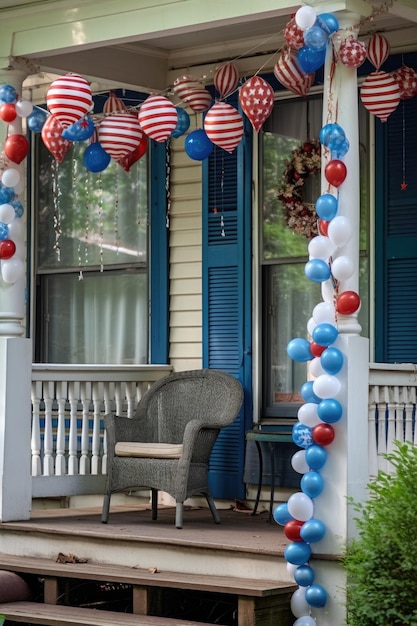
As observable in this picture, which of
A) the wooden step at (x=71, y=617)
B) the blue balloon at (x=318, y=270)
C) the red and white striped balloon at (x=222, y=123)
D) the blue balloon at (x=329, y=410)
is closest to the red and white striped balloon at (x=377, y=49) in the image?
the red and white striped balloon at (x=222, y=123)

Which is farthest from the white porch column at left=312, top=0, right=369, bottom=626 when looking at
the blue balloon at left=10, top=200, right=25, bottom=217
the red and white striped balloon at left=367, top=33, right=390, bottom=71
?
the blue balloon at left=10, top=200, right=25, bottom=217

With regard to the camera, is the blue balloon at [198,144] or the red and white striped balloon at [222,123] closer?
the red and white striped balloon at [222,123]

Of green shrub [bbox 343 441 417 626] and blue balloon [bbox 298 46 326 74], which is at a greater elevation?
blue balloon [bbox 298 46 326 74]

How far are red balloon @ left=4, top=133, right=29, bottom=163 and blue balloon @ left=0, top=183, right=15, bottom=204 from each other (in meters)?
0.18

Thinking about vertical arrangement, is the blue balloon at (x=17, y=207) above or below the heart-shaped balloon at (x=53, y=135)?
below

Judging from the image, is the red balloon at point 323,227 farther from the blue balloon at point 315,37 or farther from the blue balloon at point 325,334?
the blue balloon at point 315,37

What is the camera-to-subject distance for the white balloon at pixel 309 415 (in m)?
6.64

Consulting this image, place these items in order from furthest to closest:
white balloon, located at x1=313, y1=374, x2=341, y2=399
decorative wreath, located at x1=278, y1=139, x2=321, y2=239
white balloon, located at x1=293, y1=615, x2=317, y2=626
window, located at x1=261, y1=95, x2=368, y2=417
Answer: window, located at x1=261, y1=95, x2=368, y2=417
decorative wreath, located at x1=278, y1=139, x2=321, y2=239
white balloon, located at x1=313, y1=374, x2=341, y2=399
white balloon, located at x1=293, y1=615, x2=317, y2=626

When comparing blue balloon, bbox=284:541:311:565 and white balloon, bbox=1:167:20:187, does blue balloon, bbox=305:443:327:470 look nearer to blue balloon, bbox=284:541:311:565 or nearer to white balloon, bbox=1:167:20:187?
blue balloon, bbox=284:541:311:565

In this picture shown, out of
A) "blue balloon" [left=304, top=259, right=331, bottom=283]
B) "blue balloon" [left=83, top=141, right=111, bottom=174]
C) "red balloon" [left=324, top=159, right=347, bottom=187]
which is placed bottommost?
"blue balloon" [left=304, top=259, right=331, bottom=283]

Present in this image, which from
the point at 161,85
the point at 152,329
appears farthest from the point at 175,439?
the point at 161,85

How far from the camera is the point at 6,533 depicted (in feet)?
26.1

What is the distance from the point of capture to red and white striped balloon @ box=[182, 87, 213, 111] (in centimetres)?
805

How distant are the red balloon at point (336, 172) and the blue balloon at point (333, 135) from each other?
0.10m
